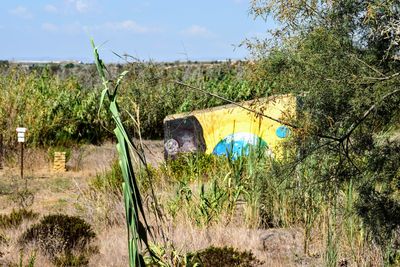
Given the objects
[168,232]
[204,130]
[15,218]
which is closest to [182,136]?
[204,130]

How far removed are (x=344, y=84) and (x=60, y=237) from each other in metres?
3.71

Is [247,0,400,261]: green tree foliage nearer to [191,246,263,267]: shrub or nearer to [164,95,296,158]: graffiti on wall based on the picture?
[191,246,263,267]: shrub

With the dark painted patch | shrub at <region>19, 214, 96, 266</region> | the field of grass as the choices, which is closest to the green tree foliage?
the field of grass

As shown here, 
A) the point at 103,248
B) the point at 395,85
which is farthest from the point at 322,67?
the point at 103,248

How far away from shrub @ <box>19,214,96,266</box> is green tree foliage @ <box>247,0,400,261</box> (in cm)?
279

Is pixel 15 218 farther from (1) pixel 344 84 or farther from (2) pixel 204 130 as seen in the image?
(2) pixel 204 130

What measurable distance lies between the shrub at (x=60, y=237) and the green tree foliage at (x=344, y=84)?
279cm

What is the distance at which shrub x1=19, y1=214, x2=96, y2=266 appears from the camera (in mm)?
7891

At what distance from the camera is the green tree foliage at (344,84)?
545 cm

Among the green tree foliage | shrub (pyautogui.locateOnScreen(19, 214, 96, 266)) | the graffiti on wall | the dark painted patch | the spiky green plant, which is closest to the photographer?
the spiky green plant

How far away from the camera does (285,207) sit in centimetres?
884

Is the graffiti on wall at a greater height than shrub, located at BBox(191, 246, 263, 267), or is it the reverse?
the graffiti on wall

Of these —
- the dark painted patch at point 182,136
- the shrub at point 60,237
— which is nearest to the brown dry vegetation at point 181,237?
→ the shrub at point 60,237

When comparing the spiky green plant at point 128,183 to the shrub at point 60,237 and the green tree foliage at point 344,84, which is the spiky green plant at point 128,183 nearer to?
the green tree foliage at point 344,84
